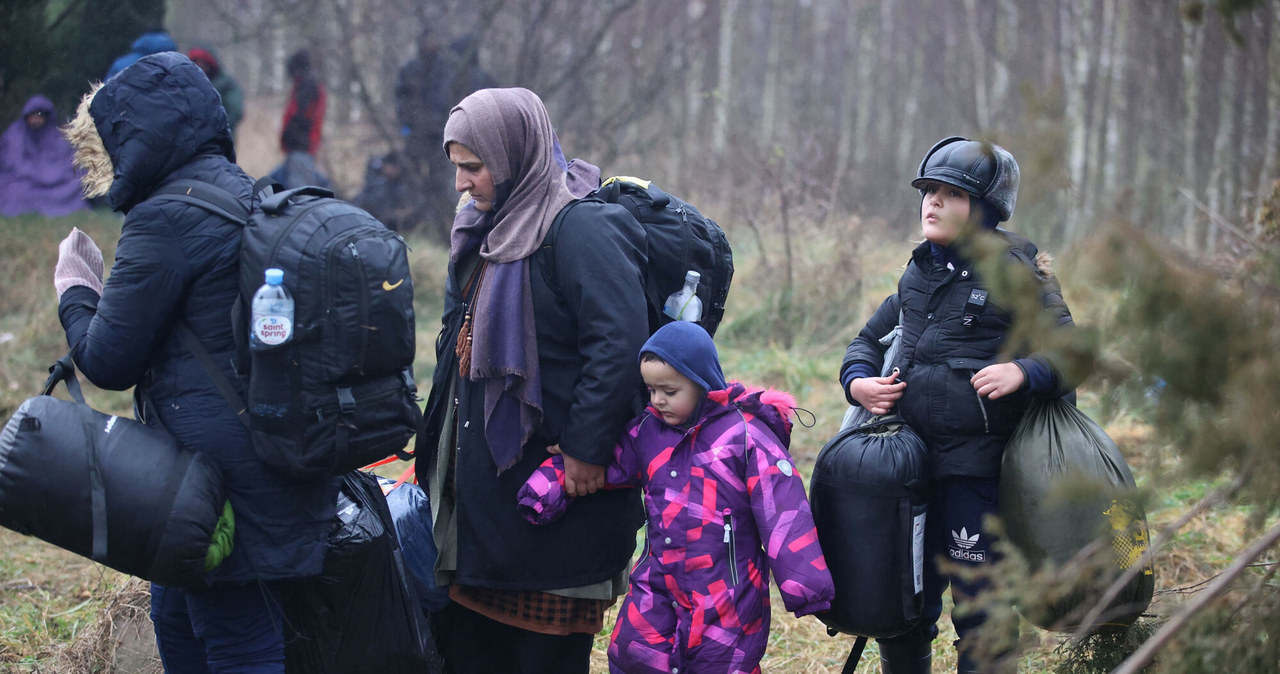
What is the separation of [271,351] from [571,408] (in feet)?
2.52

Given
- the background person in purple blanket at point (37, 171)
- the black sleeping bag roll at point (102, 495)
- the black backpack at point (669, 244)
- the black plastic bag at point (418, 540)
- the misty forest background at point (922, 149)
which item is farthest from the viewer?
the background person in purple blanket at point (37, 171)

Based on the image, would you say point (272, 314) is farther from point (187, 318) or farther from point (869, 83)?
point (869, 83)

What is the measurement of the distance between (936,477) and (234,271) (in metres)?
1.92

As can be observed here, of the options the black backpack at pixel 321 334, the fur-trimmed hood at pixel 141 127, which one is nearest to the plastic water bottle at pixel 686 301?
the black backpack at pixel 321 334

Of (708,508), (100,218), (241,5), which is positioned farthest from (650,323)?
(241,5)

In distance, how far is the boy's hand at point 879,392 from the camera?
2.86 metres

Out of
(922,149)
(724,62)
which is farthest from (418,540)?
(922,149)

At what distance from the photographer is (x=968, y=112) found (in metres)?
21.0

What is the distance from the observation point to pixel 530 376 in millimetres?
2697

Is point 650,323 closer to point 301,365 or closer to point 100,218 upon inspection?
point 301,365

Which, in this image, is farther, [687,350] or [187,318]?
[687,350]

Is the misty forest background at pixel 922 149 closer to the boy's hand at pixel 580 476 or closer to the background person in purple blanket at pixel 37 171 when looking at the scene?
the background person in purple blanket at pixel 37 171

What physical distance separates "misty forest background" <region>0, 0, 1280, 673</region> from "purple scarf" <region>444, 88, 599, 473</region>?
1286mm

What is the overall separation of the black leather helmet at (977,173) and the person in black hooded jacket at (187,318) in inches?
72.1
